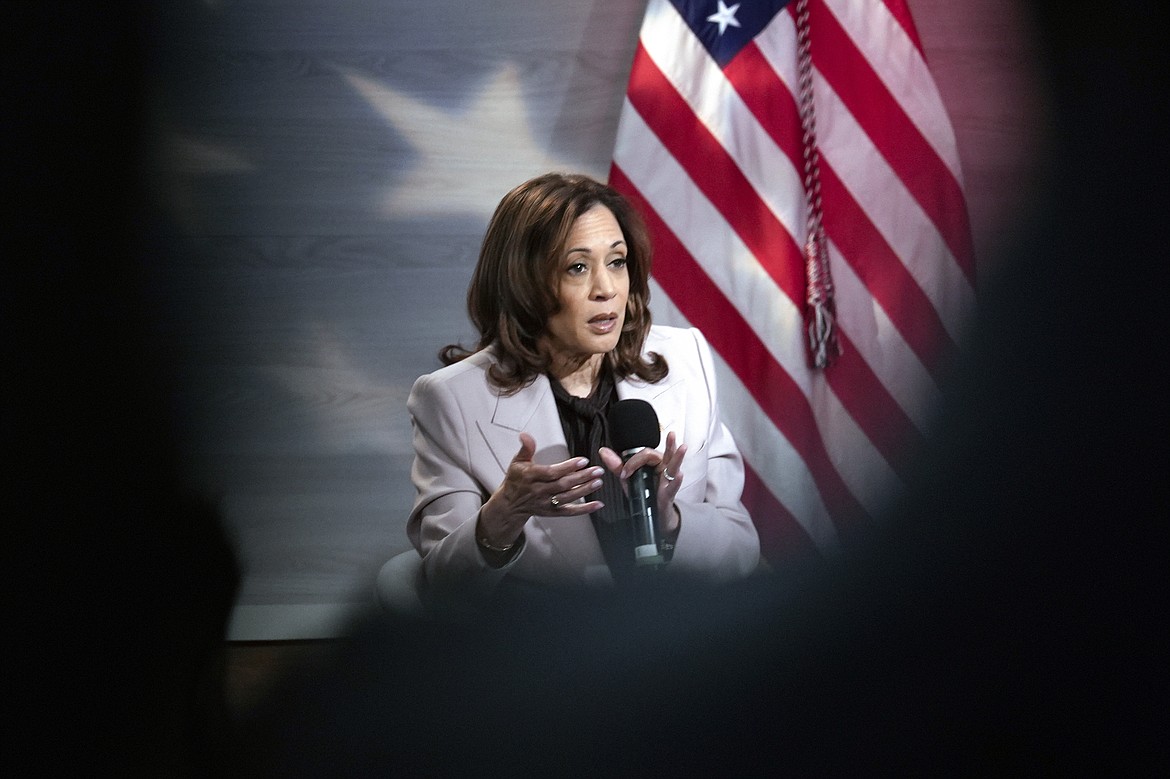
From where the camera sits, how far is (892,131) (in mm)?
1792

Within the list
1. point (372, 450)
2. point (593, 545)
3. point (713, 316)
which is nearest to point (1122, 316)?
point (593, 545)

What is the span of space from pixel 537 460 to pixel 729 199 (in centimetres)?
75

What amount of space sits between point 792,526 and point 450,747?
1661mm

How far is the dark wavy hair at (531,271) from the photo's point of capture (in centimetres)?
134

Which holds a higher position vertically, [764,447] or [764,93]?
[764,93]

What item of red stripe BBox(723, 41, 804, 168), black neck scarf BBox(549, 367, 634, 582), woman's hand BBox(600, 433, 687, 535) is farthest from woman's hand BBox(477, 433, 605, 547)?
red stripe BBox(723, 41, 804, 168)

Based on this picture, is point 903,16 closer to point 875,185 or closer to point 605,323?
point 875,185

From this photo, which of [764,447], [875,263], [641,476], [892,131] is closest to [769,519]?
[764,447]

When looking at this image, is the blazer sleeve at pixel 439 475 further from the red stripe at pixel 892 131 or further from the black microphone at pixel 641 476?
the red stripe at pixel 892 131

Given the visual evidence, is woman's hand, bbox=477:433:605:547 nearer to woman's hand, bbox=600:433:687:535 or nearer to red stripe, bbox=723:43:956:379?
woman's hand, bbox=600:433:687:535

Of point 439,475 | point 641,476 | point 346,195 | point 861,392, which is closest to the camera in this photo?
point 641,476

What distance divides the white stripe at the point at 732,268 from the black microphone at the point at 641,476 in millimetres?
801

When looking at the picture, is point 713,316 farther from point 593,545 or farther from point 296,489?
point 296,489

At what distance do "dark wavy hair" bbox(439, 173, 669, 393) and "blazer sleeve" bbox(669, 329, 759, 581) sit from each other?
2.8 inches
